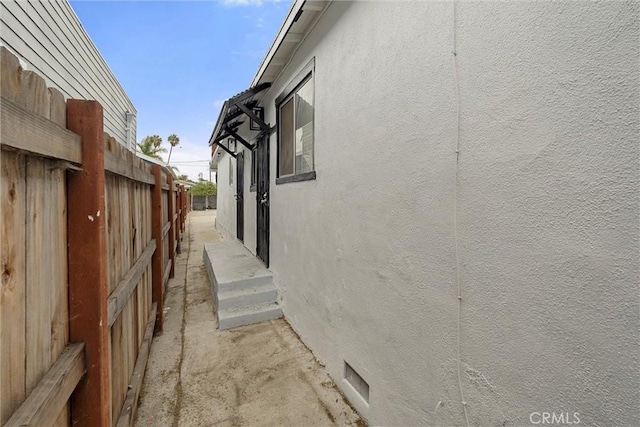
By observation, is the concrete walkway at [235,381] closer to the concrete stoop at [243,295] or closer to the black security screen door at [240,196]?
the concrete stoop at [243,295]

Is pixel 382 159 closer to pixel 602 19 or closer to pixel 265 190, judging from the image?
pixel 602 19

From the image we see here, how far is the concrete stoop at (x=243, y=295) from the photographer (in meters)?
3.71

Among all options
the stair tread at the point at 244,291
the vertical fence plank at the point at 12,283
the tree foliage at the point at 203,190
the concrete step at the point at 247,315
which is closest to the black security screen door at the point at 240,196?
the stair tread at the point at 244,291

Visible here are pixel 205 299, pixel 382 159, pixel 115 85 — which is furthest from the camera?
pixel 115 85

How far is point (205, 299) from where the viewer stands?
4.63 meters

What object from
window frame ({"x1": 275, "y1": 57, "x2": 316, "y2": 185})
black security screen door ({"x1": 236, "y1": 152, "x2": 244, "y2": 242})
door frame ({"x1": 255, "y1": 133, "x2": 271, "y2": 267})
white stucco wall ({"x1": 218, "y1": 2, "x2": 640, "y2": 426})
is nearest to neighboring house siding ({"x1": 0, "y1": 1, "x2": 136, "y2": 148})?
window frame ({"x1": 275, "y1": 57, "x2": 316, "y2": 185})

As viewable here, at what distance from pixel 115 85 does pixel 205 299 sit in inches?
270

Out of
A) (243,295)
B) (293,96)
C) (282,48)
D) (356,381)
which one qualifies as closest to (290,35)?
(282,48)

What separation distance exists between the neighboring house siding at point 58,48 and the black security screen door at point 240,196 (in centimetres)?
312

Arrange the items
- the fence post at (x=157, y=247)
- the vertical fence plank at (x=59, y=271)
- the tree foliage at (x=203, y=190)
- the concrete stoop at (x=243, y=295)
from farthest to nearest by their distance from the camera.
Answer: the tree foliage at (x=203, y=190) → the concrete stoop at (x=243, y=295) → the fence post at (x=157, y=247) → the vertical fence plank at (x=59, y=271)

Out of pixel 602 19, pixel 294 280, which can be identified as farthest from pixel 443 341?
pixel 294 280

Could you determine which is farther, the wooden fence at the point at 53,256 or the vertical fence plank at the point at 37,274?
the vertical fence plank at the point at 37,274

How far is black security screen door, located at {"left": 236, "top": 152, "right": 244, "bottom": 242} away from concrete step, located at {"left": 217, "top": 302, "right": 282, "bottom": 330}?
11.2 feet

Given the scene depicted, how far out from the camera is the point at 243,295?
13.0ft
